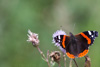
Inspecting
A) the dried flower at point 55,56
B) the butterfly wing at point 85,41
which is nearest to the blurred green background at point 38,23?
the butterfly wing at point 85,41

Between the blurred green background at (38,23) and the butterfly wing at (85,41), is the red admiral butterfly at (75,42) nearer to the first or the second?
the butterfly wing at (85,41)

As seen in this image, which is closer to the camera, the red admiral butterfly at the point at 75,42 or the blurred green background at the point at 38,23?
the red admiral butterfly at the point at 75,42

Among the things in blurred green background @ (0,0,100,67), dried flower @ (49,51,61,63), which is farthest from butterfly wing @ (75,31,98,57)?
blurred green background @ (0,0,100,67)

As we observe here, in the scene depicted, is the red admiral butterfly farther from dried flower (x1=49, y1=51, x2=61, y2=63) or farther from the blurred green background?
the blurred green background

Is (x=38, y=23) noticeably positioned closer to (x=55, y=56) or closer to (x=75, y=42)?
(x=75, y=42)

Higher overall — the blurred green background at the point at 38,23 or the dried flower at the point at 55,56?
the blurred green background at the point at 38,23

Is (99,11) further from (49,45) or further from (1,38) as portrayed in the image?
(1,38)

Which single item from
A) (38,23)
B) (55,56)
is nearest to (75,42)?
(55,56)
